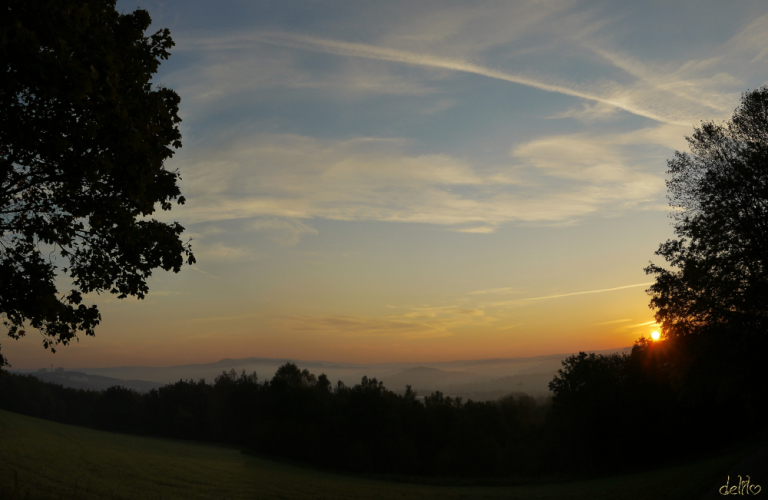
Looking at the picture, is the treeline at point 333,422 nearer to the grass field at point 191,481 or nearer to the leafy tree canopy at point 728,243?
the grass field at point 191,481

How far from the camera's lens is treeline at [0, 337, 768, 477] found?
45969 mm

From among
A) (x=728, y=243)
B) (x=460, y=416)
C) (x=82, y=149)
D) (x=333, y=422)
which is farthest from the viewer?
(x=460, y=416)

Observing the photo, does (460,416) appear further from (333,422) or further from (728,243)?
(728,243)

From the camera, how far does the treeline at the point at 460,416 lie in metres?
46.0

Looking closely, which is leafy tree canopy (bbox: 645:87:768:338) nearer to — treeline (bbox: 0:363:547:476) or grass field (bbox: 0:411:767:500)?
grass field (bbox: 0:411:767:500)

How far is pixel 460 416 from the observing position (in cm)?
8219

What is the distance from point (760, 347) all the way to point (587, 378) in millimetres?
30093

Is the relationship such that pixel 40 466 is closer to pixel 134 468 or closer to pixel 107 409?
pixel 134 468

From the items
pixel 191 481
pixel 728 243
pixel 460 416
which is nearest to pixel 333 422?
pixel 460 416

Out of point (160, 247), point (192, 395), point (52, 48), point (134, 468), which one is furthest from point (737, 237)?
point (192, 395)

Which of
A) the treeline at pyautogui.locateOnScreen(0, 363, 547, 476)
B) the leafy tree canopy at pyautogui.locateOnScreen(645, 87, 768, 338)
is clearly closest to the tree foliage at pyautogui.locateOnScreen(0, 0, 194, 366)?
the leafy tree canopy at pyautogui.locateOnScreen(645, 87, 768, 338)

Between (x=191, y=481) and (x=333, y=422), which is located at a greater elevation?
(x=191, y=481)

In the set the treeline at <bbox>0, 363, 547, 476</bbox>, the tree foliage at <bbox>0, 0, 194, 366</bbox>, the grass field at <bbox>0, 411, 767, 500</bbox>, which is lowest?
the treeline at <bbox>0, 363, 547, 476</bbox>

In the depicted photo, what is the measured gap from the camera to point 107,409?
10938 centimetres
